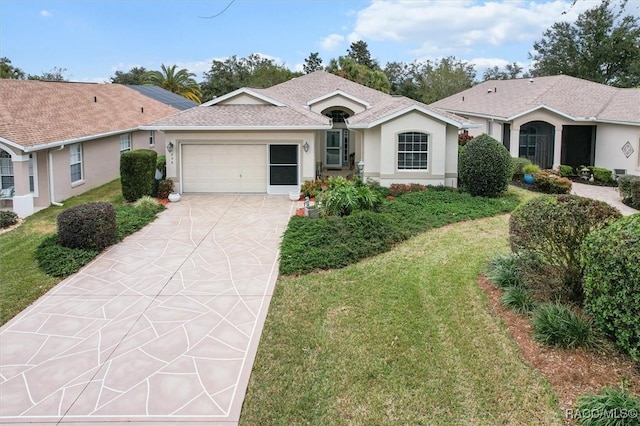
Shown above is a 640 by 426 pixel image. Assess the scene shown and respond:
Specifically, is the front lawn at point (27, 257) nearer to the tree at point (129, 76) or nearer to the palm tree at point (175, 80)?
the palm tree at point (175, 80)

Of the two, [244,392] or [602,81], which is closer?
[244,392]

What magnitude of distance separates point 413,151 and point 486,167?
2.96 m

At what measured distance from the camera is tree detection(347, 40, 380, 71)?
6425cm

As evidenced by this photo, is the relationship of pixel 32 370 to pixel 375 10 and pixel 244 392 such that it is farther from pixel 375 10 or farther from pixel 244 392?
pixel 375 10

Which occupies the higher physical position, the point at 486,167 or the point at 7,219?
the point at 486,167

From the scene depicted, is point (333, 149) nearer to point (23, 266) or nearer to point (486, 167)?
point (486, 167)

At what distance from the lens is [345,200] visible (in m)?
16.1

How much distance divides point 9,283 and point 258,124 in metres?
11.2

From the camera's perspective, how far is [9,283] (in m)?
11.3

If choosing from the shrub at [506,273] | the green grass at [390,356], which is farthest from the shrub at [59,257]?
the shrub at [506,273]

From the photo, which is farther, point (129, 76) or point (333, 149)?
point (129, 76)

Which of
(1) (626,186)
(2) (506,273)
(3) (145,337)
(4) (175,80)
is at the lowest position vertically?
(3) (145,337)

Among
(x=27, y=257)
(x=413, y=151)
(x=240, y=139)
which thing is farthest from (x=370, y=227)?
(x=240, y=139)

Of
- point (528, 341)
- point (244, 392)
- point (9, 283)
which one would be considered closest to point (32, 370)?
point (244, 392)
